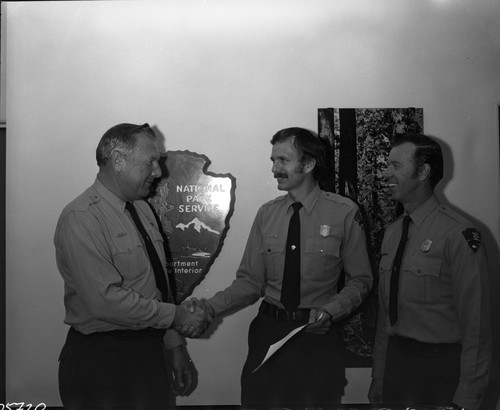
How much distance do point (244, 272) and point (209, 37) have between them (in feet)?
3.72

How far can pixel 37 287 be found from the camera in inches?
107

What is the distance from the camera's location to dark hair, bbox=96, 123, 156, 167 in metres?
2.73

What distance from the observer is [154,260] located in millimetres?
2693

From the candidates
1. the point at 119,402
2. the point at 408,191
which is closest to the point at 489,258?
the point at 408,191

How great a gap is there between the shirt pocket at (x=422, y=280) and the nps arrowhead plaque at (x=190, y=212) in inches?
34.0

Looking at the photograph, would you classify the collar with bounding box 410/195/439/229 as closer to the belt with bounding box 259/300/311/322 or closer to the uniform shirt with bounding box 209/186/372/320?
the uniform shirt with bounding box 209/186/372/320

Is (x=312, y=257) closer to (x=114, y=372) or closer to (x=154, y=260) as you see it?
(x=154, y=260)

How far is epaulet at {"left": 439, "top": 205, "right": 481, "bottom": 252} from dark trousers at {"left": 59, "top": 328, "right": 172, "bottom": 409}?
4.69ft

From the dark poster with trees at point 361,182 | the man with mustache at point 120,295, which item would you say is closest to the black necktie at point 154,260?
the man with mustache at point 120,295

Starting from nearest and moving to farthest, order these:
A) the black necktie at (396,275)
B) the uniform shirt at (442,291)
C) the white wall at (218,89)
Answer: the uniform shirt at (442,291)
the black necktie at (396,275)
the white wall at (218,89)

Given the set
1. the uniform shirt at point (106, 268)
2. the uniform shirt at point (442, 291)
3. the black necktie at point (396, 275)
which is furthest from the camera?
the black necktie at point (396, 275)

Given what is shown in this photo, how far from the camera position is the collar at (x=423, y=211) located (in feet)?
8.77

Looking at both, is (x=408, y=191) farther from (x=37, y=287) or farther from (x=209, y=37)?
(x=37, y=287)

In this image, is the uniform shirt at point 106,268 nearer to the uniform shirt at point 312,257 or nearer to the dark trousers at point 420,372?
the uniform shirt at point 312,257
